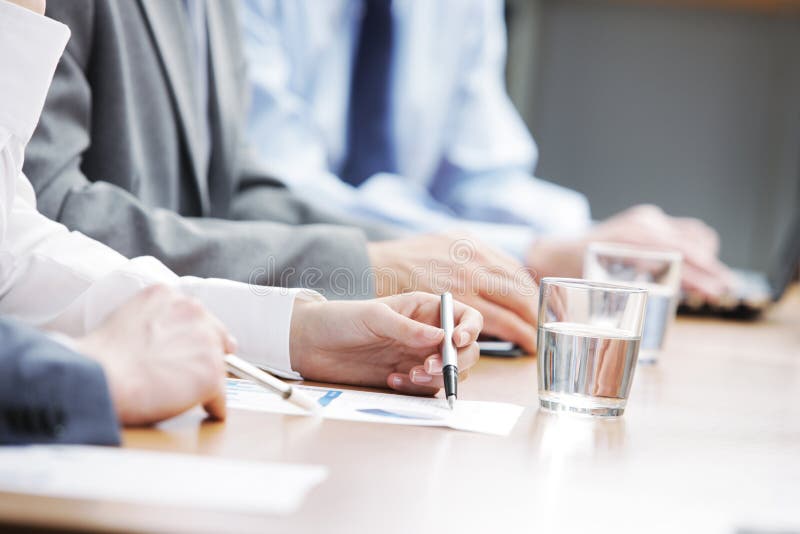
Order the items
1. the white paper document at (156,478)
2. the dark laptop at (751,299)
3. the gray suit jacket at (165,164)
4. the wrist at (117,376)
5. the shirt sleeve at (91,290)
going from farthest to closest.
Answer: the dark laptop at (751,299), the gray suit jacket at (165,164), the shirt sleeve at (91,290), the wrist at (117,376), the white paper document at (156,478)

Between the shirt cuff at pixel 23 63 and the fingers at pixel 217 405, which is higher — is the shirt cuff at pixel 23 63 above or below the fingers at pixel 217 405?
above

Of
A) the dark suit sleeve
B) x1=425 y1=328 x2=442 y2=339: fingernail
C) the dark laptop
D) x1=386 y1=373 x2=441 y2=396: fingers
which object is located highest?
the dark suit sleeve

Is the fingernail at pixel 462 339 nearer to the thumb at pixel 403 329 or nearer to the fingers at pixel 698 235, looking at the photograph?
the thumb at pixel 403 329

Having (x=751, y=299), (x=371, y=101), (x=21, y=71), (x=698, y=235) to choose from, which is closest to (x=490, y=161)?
(x=371, y=101)

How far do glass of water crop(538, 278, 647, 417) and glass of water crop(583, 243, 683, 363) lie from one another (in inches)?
15.8

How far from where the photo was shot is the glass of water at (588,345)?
70 centimetres

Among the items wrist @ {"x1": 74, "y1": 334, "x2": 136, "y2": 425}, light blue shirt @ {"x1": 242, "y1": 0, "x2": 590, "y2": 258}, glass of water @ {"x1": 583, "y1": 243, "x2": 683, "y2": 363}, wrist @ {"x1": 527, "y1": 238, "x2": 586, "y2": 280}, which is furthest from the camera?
light blue shirt @ {"x1": 242, "y1": 0, "x2": 590, "y2": 258}

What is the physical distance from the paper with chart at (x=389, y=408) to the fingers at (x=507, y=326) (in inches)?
10.5

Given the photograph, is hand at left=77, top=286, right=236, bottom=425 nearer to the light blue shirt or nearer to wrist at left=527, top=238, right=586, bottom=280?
wrist at left=527, top=238, right=586, bottom=280

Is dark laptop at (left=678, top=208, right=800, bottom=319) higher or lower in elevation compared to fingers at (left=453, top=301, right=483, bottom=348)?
lower

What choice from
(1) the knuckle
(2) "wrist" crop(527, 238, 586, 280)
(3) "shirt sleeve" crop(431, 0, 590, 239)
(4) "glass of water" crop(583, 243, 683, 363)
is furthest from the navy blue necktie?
(1) the knuckle

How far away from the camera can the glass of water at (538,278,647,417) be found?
699mm

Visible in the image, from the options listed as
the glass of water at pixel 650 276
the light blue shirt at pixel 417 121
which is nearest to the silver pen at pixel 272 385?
the glass of water at pixel 650 276

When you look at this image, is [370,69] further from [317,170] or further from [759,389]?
[759,389]
